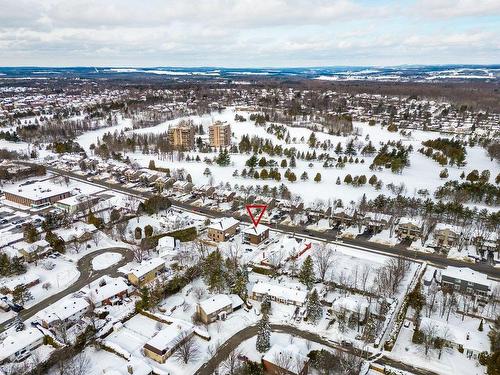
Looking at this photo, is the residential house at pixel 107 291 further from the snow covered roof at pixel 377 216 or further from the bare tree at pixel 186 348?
the snow covered roof at pixel 377 216

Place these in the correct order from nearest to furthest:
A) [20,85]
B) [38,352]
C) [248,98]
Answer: [38,352]
[248,98]
[20,85]

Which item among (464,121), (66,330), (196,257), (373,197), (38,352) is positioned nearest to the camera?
(38,352)

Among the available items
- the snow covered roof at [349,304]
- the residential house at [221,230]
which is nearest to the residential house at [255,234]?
the residential house at [221,230]

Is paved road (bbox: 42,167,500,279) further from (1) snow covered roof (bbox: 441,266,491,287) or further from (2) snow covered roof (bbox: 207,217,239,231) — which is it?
(2) snow covered roof (bbox: 207,217,239,231)

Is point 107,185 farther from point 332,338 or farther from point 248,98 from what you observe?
point 248,98

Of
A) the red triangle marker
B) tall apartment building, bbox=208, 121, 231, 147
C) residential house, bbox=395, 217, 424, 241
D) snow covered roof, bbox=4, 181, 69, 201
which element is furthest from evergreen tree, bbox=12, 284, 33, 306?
tall apartment building, bbox=208, 121, 231, 147

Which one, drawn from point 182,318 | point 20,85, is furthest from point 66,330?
point 20,85
